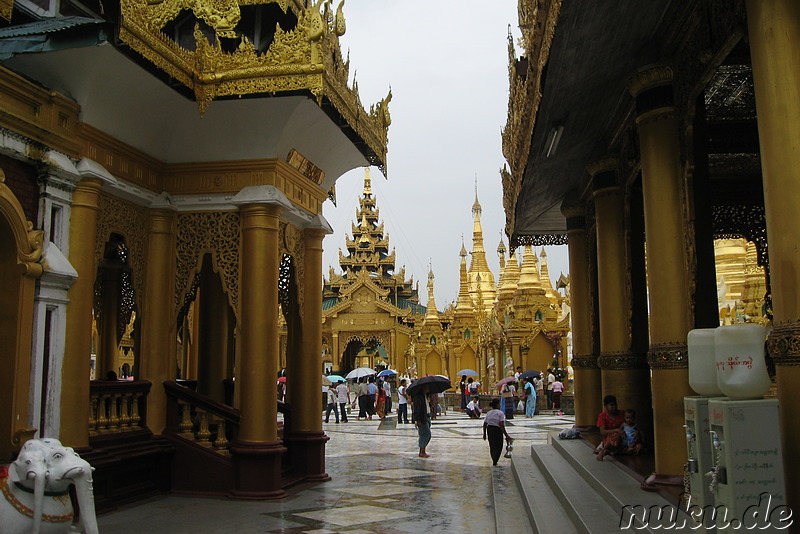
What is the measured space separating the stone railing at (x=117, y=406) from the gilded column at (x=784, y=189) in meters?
6.33

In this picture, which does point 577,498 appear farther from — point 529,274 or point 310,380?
point 529,274

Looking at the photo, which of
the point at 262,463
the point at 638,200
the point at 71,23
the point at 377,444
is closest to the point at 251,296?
the point at 262,463

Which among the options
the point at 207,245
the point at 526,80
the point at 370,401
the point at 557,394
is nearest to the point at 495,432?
the point at 207,245

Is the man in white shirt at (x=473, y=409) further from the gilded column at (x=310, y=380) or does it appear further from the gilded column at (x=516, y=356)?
the gilded column at (x=310, y=380)

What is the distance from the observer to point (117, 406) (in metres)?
8.27

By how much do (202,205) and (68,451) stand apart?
4.58 m

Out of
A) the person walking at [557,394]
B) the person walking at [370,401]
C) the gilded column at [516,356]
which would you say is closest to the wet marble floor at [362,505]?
the person walking at [370,401]

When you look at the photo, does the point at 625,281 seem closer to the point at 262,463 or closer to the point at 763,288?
the point at 262,463

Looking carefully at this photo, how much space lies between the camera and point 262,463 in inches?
331

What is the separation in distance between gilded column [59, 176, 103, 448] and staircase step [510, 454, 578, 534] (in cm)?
404

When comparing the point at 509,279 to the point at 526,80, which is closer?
the point at 526,80

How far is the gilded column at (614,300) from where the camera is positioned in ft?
31.7

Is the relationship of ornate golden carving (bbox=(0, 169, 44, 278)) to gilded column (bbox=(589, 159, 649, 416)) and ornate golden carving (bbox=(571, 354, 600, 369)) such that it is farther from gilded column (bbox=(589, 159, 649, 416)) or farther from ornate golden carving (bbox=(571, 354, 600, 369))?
ornate golden carving (bbox=(571, 354, 600, 369))

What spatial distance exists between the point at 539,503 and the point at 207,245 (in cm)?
467
